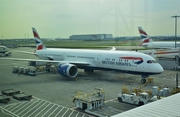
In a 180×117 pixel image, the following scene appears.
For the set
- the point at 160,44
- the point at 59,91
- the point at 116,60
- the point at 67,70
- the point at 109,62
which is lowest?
the point at 59,91

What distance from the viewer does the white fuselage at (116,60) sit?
16016mm

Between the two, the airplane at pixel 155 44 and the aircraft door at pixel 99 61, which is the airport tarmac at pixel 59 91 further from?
the airplane at pixel 155 44

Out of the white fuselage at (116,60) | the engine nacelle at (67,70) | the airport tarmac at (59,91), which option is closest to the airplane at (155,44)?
the airport tarmac at (59,91)

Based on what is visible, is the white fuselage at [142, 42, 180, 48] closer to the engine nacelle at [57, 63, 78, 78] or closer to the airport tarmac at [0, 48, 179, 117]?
the airport tarmac at [0, 48, 179, 117]

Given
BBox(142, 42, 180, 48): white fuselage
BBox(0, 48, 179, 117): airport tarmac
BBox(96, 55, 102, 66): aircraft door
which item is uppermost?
BBox(142, 42, 180, 48): white fuselage

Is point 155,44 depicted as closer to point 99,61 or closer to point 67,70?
point 99,61

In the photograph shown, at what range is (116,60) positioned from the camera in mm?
17406

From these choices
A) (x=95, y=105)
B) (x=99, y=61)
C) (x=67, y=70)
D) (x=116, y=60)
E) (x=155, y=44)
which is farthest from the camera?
(x=155, y=44)

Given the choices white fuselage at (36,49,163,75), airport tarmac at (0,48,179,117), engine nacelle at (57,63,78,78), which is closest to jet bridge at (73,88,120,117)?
airport tarmac at (0,48,179,117)

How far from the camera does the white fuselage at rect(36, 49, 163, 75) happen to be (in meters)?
16.0

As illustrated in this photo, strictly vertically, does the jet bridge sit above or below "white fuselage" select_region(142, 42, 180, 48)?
below

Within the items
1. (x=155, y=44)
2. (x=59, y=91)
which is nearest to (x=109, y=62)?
(x=59, y=91)

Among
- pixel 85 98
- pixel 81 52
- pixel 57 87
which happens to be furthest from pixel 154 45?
pixel 85 98

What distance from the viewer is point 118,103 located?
38.0 feet
